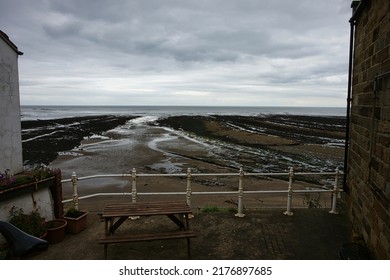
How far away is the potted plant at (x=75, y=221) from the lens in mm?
5621

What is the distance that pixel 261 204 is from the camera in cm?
991

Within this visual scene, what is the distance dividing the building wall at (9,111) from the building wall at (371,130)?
6120 millimetres

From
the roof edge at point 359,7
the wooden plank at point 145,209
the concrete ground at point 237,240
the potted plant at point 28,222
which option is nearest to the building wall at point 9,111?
the potted plant at point 28,222

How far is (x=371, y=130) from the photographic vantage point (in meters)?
4.66

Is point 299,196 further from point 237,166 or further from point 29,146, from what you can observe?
point 29,146

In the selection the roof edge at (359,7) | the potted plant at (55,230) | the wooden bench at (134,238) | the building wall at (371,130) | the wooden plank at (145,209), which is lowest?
the potted plant at (55,230)

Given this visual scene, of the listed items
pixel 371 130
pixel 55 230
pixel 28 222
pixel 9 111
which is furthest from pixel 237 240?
pixel 9 111

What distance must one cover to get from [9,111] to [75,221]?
7.76ft

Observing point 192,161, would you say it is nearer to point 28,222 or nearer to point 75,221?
point 75,221

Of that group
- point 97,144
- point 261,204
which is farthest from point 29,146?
point 261,204

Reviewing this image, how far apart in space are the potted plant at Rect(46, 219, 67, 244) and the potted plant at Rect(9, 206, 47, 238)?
4.6 inches

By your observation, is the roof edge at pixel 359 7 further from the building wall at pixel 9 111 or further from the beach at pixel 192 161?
the building wall at pixel 9 111

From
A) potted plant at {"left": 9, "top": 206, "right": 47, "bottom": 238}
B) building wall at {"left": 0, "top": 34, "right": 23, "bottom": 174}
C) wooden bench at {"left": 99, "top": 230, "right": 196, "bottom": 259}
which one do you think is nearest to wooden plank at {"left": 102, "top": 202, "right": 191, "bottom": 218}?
wooden bench at {"left": 99, "top": 230, "right": 196, "bottom": 259}

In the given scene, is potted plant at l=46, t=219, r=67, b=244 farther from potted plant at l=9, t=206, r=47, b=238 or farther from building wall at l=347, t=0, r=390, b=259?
building wall at l=347, t=0, r=390, b=259
